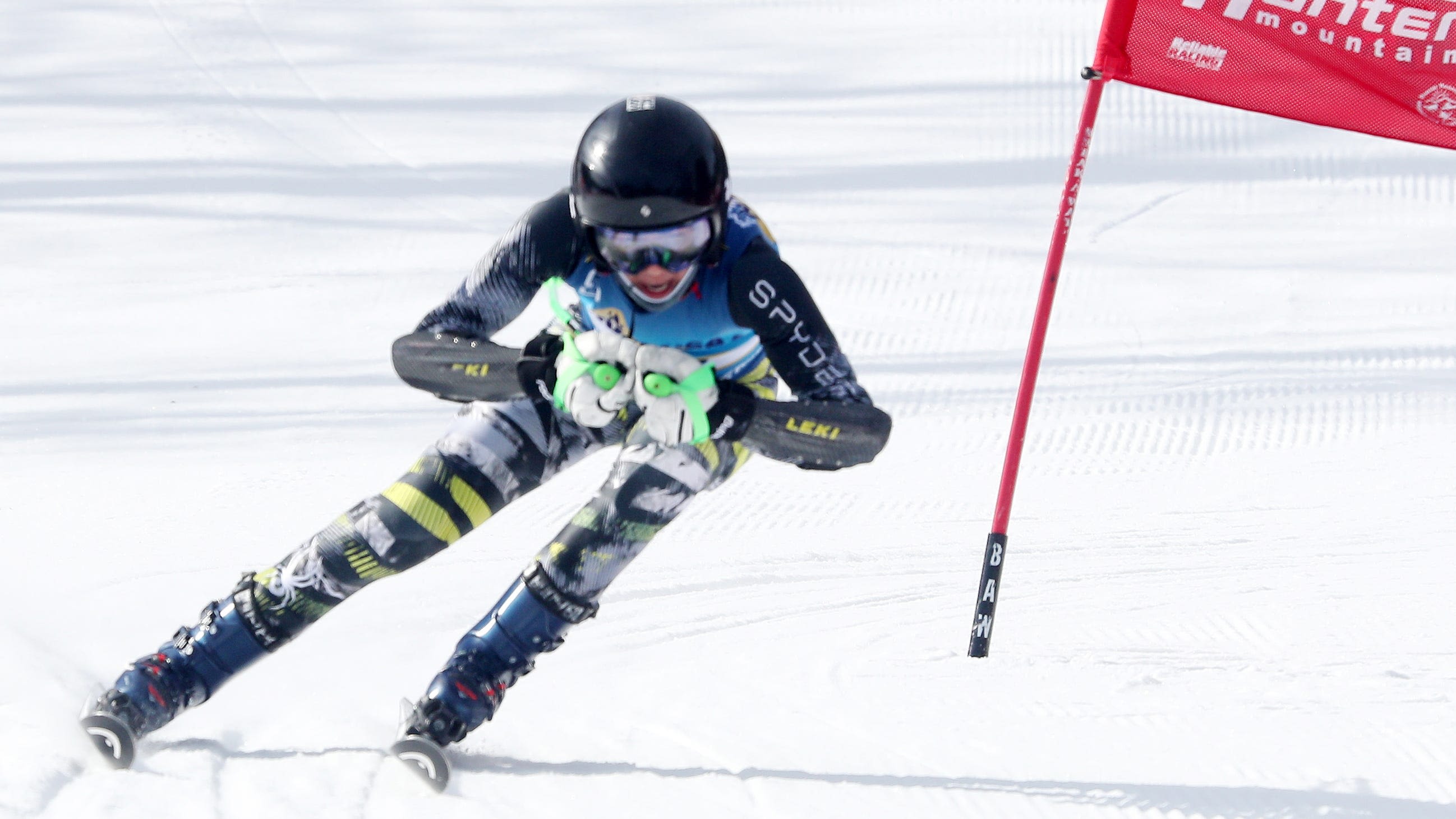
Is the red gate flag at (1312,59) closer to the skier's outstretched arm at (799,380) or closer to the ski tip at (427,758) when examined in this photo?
the skier's outstretched arm at (799,380)

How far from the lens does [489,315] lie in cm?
363

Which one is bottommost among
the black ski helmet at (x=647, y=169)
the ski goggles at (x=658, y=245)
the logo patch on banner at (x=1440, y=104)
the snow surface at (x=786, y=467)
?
the snow surface at (x=786, y=467)

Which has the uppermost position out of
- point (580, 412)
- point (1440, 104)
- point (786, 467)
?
point (1440, 104)

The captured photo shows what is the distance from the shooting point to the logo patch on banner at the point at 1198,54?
14.5ft

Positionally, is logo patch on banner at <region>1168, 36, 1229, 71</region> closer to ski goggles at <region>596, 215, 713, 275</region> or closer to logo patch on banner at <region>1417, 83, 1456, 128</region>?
logo patch on banner at <region>1417, 83, 1456, 128</region>

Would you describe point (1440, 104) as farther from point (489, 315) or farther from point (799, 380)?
point (489, 315)

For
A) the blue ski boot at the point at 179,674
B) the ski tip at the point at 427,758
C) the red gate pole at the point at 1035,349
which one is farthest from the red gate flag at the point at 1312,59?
the blue ski boot at the point at 179,674

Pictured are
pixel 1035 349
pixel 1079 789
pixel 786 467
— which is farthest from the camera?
pixel 786 467

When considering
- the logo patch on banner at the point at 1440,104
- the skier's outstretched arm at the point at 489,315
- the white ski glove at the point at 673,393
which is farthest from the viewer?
the logo patch on banner at the point at 1440,104

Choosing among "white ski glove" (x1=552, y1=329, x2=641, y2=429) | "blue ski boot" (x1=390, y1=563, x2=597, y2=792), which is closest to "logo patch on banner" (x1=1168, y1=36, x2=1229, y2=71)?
"white ski glove" (x1=552, y1=329, x2=641, y2=429)

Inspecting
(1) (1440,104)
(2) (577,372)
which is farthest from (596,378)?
(1) (1440,104)

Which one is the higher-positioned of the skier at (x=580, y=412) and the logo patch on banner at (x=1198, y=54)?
the logo patch on banner at (x=1198, y=54)

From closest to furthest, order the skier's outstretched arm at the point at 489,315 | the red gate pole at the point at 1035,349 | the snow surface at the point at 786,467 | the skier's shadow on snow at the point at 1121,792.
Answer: the skier's shadow on snow at the point at 1121,792, the skier's outstretched arm at the point at 489,315, the snow surface at the point at 786,467, the red gate pole at the point at 1035,349

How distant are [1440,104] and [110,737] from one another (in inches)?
153
